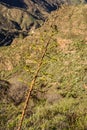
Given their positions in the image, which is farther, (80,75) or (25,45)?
(25,45)

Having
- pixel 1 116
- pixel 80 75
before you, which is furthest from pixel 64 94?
pixel 1 116

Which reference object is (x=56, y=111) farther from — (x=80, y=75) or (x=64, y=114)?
(x=80, y=75)

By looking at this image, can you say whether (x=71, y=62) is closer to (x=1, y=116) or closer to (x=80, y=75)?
(x=80, y=75)

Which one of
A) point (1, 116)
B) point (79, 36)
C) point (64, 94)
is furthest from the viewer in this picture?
point (79, 36)

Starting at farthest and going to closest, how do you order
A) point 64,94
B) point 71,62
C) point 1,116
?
point 71,62
point 64,94
point 1,116

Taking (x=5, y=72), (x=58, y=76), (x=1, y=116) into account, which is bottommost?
(x=5, y=72)

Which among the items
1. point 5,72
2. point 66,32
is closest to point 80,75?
point 66,32

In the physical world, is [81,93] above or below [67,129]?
below
